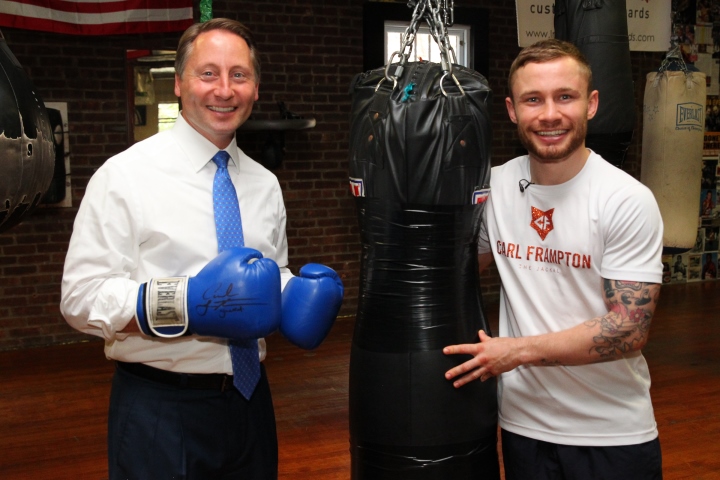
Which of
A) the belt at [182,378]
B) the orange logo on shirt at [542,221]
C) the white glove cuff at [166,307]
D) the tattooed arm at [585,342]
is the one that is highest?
the orange logo on shirt at [542,221]

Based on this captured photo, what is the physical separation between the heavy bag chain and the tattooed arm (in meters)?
0.59

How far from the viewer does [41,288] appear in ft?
17.6

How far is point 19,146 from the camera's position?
1493mm

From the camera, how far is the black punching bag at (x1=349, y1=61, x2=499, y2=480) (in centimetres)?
178

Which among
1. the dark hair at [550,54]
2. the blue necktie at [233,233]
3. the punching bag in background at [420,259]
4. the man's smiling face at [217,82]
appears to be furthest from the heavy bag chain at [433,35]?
the blue necktie at [233,233]

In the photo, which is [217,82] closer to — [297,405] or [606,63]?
[606,63]

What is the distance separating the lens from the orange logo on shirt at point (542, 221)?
1.87m

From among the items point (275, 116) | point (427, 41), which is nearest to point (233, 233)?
point (275, 116)

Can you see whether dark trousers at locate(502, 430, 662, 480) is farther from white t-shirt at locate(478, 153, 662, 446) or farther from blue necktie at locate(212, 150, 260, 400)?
blue necktie at locate(212, 150, 260, 400)

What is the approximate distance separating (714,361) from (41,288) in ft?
14.9

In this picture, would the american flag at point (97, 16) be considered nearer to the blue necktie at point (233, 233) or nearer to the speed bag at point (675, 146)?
the speed bag at point (675, 146)

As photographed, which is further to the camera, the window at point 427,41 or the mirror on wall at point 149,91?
the window at point 427,41

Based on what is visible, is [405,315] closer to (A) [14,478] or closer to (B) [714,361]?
(A) [14,478]

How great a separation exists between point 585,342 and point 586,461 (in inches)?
12.4
